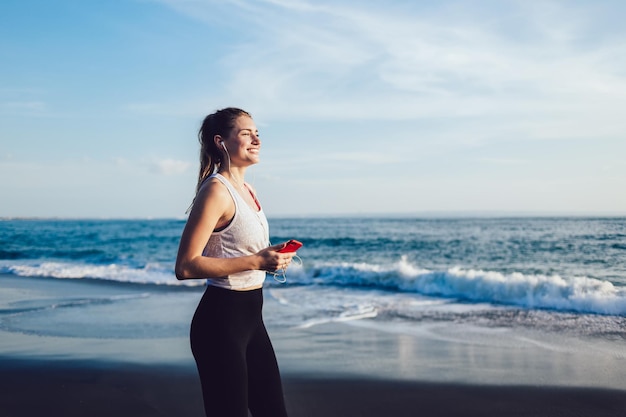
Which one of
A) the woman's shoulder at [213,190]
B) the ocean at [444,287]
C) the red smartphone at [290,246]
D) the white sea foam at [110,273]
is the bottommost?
the white sea foam at [110,273]

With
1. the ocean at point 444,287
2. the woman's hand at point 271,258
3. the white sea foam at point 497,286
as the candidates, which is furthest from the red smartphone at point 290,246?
the white sea foam at point 497,286

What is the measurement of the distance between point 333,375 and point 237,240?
12.1 ft

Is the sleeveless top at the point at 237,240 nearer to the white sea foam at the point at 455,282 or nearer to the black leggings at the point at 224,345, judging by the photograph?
the black leggings at the point at 224,345

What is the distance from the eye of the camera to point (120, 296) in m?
12.3

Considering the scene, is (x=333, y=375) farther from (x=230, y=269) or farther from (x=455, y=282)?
(x=455, y=282)

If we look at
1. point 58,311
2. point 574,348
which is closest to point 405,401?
point 574,348

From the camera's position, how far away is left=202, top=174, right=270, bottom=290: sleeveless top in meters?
2.31

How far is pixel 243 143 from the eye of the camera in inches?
97.3

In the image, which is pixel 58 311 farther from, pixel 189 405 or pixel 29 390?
pixel 189 405

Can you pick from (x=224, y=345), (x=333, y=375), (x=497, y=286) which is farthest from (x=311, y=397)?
(x=497, y=286)

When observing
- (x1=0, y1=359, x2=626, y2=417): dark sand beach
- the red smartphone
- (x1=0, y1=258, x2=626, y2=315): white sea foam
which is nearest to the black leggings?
the red smartphone

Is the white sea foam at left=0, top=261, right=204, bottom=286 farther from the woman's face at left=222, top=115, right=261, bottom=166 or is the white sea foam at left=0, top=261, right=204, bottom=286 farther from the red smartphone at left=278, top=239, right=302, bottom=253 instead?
the red smartphone at left=278, top=239, right=302, bottom=253

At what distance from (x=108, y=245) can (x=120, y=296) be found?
24685 millimetres

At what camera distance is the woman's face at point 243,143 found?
2467mm
